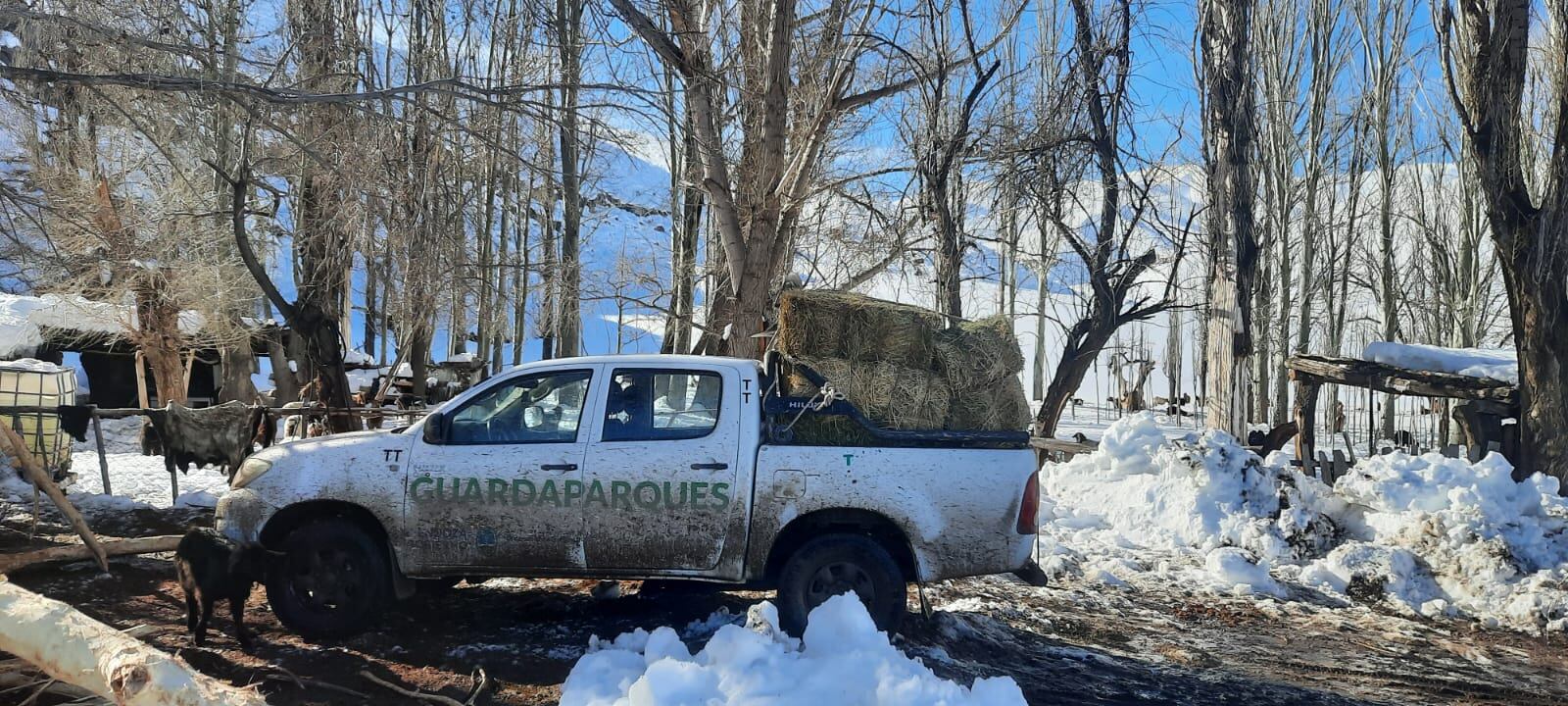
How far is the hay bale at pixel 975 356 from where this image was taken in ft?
25.1

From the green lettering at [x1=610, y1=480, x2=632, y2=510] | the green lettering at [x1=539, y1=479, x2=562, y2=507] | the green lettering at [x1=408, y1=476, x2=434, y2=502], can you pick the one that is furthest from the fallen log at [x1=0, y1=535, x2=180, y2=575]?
the green lettering at [x1=610, y1=480, x2=632, y2=510]

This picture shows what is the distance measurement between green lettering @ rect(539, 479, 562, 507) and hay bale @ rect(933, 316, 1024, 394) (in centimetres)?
298

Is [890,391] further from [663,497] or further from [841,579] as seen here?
[663,497]

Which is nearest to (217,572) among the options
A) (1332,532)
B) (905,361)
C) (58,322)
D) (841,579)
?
(841,579)

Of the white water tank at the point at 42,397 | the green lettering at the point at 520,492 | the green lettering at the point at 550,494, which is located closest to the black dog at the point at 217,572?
the green lettering at the point at 520,492

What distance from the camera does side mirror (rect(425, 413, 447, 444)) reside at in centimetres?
660

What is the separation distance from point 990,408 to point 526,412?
132 inches

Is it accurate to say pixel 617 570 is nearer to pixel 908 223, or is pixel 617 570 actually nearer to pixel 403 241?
pixel 403 241

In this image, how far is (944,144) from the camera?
14.7 m

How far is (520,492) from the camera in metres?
6.47

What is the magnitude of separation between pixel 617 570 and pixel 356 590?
166 centimetres

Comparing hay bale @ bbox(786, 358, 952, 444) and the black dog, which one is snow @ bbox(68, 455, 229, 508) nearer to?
the black dog

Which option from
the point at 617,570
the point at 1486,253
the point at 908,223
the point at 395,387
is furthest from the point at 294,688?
the point at 1486,253

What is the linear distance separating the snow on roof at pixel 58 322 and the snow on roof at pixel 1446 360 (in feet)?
76.8
